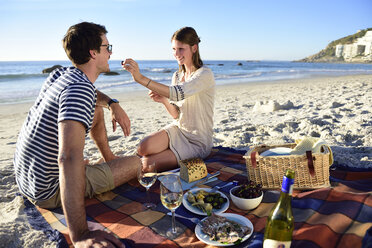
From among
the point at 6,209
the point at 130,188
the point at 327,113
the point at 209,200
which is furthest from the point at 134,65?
the point at 327,113

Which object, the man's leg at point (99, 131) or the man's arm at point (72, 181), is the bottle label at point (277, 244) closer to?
the man's arm at point (72, 181)

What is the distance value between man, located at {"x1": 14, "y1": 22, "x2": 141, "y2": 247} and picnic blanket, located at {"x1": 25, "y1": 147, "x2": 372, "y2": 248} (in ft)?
0.75

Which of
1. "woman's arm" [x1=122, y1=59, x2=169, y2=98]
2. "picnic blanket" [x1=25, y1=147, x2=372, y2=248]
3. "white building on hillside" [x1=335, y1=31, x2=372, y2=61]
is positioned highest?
"white building on hillside" [x1=335, y1=31, x2=372, y2=61]

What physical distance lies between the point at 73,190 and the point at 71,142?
33cm

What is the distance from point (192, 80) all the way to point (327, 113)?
13.2 feet

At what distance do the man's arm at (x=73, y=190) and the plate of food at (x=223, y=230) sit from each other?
0.61 meters

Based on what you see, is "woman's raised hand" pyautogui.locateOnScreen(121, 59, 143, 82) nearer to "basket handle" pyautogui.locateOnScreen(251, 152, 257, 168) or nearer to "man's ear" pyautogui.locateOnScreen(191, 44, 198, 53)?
"man's ear" pyautogui.locateOnScreen(191, 44, 198, 53)

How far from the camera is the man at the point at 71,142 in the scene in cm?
173

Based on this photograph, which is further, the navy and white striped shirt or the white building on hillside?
the white building on hillside

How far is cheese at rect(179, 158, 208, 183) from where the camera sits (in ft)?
9.60

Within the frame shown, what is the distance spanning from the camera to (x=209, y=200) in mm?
2291

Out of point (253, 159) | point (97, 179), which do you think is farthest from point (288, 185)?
point (97, 179)

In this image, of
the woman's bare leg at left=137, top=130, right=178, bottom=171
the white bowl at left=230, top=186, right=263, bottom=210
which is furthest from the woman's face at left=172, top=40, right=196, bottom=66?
the white bowl at left=230, top=186, right=263, bottom=210

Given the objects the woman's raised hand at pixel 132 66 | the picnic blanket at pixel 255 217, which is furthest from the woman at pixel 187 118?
the picnic blanket at pixel 255 217
